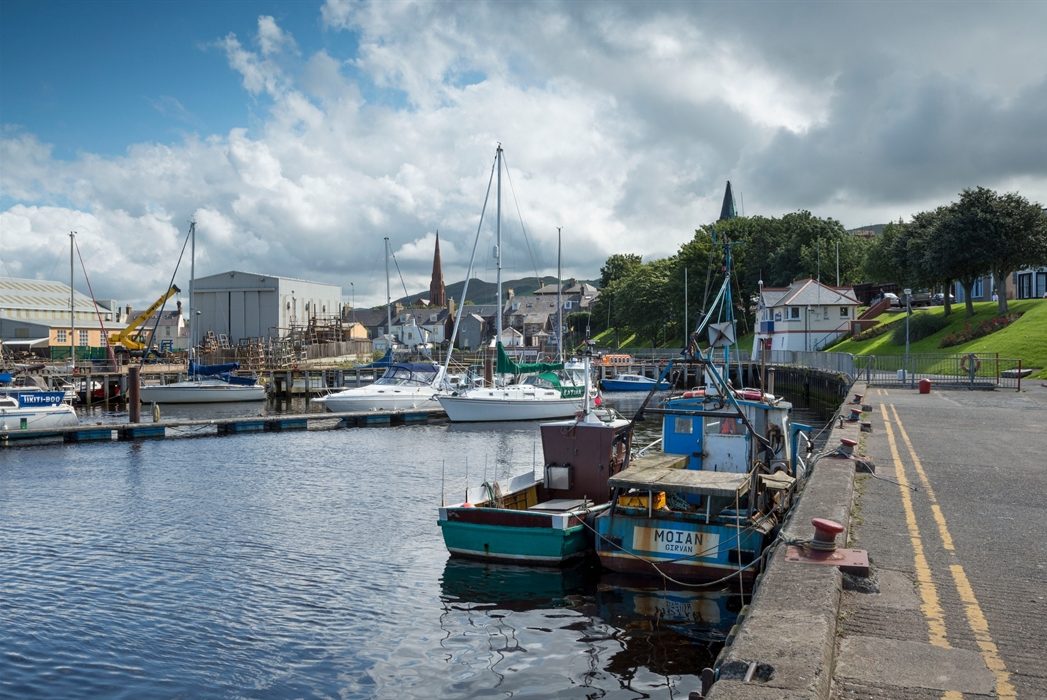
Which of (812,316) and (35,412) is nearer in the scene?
(35,412)

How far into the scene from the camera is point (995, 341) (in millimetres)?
53312

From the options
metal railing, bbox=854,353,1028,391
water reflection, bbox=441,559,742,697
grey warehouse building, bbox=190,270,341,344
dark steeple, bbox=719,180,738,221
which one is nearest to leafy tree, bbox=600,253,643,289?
dark steeple, bbox=719,180,738,221

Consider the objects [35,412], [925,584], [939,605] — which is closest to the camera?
[939,605]

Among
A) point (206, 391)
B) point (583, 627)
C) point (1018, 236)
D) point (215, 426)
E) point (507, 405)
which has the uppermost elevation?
point (1018, 236)

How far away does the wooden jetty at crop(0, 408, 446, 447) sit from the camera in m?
37.2

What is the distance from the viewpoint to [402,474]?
27.5 meters

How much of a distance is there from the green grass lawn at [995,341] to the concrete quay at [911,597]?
36444 mm

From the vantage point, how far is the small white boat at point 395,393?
163 feet

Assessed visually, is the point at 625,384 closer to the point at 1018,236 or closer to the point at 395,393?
the point at 395,393

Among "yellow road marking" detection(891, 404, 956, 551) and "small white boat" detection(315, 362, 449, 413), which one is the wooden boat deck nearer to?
"yellow road marking" detection(891, 404, 956, 551)

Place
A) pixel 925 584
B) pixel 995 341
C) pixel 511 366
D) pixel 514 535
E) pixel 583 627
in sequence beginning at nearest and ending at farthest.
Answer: pixel 925 584
pixel 583 627
pixel 514 535
pixel 511 366
pixel 995 341

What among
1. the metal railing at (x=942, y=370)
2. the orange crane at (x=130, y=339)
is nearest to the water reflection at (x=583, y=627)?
the metal railing at (x=942, y=370)

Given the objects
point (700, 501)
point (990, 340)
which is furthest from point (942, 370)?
point (700, 501)

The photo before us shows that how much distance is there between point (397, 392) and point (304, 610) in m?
37.3
